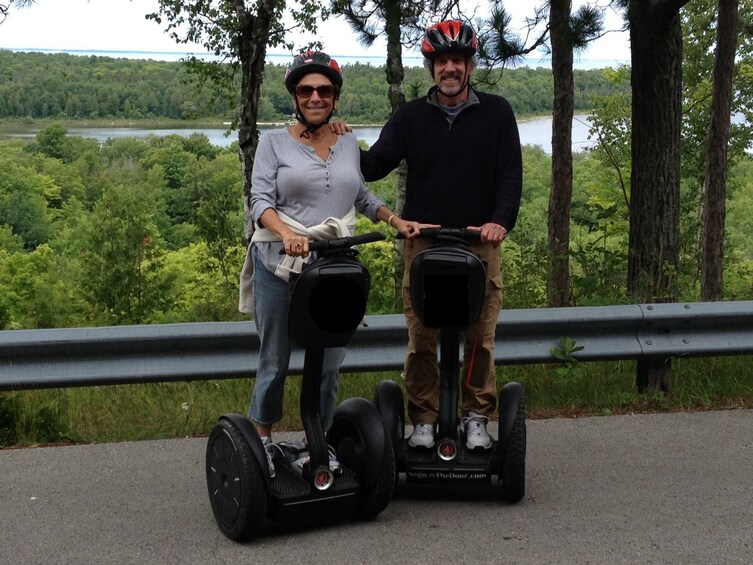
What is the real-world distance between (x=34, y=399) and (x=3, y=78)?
2287 inches

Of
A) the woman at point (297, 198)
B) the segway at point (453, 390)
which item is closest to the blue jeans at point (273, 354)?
the woman at point (297, 198)

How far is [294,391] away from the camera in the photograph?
241 inches

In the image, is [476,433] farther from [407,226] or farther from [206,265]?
[206,265]

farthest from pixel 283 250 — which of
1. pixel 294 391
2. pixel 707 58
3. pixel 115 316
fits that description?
pixel 707 58

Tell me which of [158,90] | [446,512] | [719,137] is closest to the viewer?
[446,512]

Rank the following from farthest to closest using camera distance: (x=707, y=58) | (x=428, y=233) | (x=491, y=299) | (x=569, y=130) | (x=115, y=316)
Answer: (x=707, y=58) < (x=569, y=130) < (x=115, y=316) < (x=491, y=299) < (x=428, y=233)

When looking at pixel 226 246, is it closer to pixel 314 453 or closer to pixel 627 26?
pixel 627 26

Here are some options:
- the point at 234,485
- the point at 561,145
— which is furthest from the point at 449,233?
the point at 561,145

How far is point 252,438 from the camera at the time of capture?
158 inches

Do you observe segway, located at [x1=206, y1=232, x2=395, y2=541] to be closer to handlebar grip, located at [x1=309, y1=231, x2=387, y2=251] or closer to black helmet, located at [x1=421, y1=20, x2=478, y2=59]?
handlebar grip, located at [x1=309, y1=231, x2=387, y2=251]

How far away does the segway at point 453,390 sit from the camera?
4238 mm

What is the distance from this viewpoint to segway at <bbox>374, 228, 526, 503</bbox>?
4238 mm

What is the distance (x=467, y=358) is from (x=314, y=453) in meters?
0.94

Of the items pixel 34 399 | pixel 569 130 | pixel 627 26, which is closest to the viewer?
pixel 34 399
